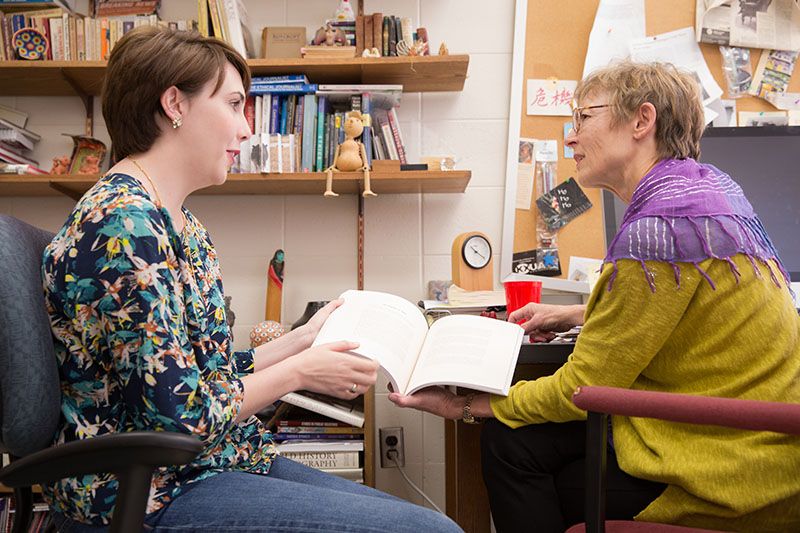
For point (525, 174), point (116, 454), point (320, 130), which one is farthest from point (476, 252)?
point (116, 454)

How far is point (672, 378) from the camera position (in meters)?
1.12

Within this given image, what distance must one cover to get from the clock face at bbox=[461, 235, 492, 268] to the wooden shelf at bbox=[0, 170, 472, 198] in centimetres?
21

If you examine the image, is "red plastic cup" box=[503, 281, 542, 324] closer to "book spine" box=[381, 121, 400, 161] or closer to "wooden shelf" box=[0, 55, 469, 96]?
"book spine" box=[381, 121, 400, 161]

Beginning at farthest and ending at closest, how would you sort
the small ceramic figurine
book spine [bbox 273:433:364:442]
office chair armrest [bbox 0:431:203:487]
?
the small ceramic figurine, book spine [bbox 273:433:364:442], office chair armrest [bbox 0:431:203:487]

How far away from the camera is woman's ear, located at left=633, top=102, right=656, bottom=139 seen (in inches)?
51.3

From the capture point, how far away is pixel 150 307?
829mm

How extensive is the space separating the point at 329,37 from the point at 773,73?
1.53 meters

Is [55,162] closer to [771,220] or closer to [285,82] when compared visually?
[285,82]

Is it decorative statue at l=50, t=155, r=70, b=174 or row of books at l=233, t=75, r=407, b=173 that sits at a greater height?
row of books at l=233, t=75, r=407, b=173

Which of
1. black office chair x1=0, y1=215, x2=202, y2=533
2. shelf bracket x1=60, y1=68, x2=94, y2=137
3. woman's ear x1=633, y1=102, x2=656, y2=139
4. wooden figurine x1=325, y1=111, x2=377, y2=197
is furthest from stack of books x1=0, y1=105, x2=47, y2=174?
woman's ear x1=633, y1=102, x2=656, y2=139

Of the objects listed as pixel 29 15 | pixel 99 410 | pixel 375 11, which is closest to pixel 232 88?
pixel 99 410

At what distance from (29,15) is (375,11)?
1.17 meters

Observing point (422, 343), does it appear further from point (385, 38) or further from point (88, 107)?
point (88, 107)

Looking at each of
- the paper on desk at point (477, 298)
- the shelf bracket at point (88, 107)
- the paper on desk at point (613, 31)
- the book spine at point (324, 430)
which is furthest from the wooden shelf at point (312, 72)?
the book spine at point (324, 430)
